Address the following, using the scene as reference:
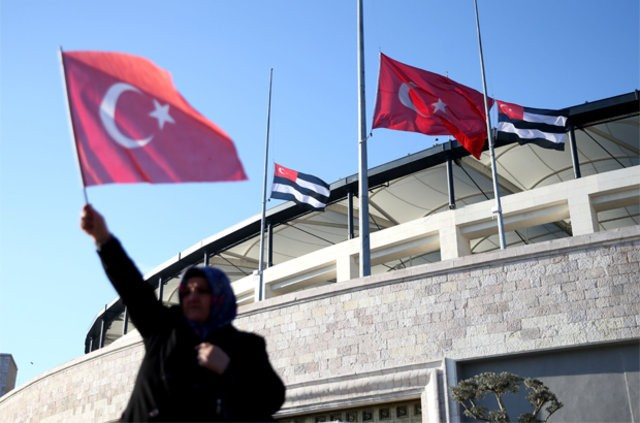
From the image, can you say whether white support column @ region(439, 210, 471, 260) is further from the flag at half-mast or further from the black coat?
the black coat

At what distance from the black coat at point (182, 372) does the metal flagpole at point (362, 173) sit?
12.2 meters

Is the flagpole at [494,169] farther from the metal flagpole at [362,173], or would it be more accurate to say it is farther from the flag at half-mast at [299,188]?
A: the flag at half-mast at [299,188]

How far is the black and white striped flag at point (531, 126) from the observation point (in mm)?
18516

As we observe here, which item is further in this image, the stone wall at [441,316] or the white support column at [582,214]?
the white support column at [582,214]

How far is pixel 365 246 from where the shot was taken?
1540cm

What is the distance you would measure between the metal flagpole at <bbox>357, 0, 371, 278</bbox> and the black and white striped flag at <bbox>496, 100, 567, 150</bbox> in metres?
3.69

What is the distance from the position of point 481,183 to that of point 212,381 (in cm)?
2575

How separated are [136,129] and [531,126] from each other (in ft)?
51.7

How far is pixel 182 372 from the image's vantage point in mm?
2930

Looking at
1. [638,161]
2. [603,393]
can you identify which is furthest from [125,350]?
[638,161]

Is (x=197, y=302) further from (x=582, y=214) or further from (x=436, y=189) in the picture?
(x=436, y=189)

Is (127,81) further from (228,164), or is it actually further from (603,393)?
(603,393)

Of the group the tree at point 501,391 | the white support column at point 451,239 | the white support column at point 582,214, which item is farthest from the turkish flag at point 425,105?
the tree at point 501,391

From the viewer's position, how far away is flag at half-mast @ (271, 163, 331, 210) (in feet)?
67.7
